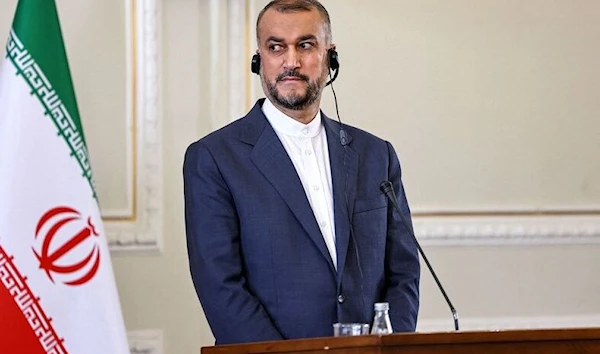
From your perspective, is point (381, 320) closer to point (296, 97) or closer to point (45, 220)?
point (296, 97)

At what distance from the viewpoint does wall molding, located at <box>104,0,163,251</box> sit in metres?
3.77

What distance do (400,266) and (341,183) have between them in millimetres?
283

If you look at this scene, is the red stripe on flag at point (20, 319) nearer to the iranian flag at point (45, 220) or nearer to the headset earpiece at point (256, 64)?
the iranian flag at point (45, 220)

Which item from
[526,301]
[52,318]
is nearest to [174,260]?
[52,318]

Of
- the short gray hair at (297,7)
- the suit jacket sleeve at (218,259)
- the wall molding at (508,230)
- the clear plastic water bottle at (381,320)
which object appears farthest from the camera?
the wall molding at (508,230)

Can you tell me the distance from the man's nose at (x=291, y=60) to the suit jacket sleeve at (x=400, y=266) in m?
0.41

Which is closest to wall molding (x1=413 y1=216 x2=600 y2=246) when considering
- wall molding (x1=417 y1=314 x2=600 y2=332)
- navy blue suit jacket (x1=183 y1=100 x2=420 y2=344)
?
wall molding (x1=417 y1=314 x2=600 y2=332)

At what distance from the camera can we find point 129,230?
3.77 metres

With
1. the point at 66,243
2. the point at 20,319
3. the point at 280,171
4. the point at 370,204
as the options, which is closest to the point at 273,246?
the point at 280,171

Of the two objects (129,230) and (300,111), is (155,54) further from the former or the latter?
(300,111)

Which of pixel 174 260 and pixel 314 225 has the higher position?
pixel 314 225

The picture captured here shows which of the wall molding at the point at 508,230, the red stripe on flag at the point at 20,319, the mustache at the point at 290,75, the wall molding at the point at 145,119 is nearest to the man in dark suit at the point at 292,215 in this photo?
the mustache at the point at 290,75

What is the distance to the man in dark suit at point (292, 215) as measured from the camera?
287cm

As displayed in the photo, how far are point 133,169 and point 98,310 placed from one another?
0.79 m
